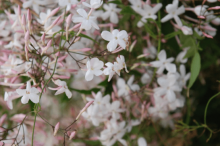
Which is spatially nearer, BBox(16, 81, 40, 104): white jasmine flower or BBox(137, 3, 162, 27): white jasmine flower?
BBox(16, 81, 40, 104): white jasmine flower

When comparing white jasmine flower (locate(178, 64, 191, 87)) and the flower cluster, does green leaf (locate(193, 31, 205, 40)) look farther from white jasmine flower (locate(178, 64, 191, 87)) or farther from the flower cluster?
white jasmine flower (locate(178, 64, 191, 87))

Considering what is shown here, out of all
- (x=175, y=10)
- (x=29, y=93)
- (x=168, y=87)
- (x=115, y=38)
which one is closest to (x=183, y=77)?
(x=168, y=87)

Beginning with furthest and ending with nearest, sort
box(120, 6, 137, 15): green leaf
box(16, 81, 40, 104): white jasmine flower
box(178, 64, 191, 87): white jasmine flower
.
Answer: box(178, 64, 191, 87): white jasmine flower → box(120, 6, 137, 15): green leaf → box(16, 81, 40, 104): white jasmine flower

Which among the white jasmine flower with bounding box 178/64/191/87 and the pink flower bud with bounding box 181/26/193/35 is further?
the white jasmine flower with bounding box 178/64/191/87

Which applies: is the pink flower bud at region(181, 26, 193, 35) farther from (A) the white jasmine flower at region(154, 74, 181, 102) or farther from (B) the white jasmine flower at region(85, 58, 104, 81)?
(B) the white jasmine flower at region(85, 58, 104, 81)

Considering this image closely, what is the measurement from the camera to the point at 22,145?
550 millimetres

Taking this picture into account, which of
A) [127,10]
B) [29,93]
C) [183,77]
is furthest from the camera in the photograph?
[183,77]

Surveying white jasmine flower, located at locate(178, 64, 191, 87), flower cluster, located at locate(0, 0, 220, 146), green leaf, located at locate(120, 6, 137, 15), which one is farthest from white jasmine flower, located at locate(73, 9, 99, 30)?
white jasmine flower, located at locate(178, 64, 191, 87)

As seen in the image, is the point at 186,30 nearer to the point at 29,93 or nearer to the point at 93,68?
the point at 93,68

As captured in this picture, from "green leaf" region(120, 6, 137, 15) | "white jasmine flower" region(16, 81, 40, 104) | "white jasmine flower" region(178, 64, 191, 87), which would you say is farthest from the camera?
"white jasmine flower" region(178, 64, 191, 87)

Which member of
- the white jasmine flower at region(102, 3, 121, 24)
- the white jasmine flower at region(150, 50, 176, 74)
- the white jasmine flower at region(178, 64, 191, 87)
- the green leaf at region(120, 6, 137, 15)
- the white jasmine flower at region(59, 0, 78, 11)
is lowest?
the white jasmine flower at region(178, 64, 191, 87)

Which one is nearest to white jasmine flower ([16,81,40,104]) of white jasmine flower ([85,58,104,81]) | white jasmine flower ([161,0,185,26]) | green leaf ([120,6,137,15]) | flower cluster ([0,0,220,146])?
flower cluster ([0,0,220,146])

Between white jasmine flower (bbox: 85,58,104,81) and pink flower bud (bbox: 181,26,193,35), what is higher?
pink flower bud (bbox: 181,26,193,35)

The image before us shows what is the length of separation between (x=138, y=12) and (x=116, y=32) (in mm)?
210
